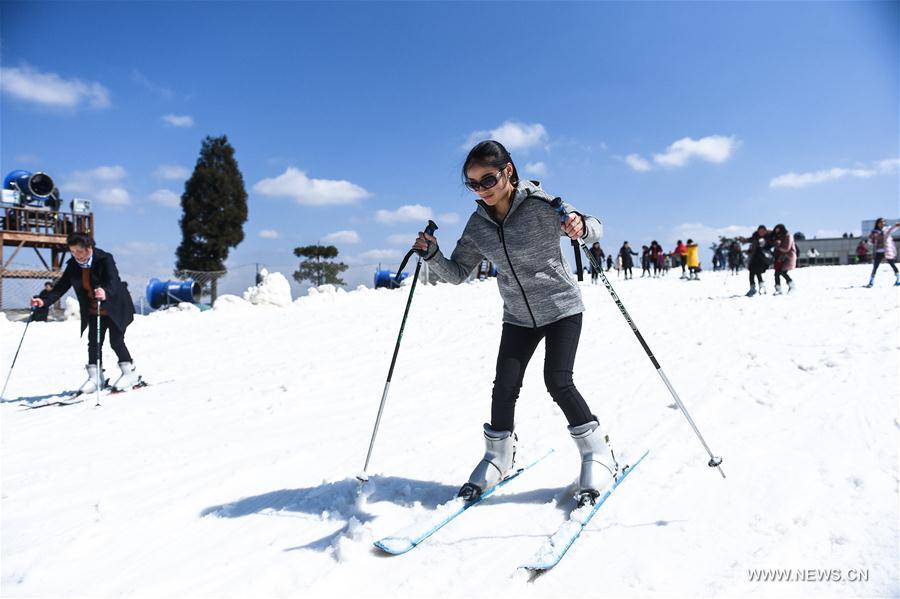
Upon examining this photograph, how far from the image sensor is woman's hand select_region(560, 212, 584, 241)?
114 inches

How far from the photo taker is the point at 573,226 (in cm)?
288

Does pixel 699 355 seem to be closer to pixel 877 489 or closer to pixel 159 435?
pixel 877 489

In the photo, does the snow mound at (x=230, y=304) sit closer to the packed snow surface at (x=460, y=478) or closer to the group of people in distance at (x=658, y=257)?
the packed snow surface at (x=460, y=478)

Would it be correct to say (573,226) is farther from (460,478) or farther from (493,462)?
(460,478)

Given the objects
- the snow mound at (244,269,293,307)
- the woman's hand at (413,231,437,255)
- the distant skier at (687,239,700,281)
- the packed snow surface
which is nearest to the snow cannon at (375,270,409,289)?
the snow mound at (244,269,293,307)

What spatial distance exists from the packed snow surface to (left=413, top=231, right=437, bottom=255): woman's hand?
5.62 ft

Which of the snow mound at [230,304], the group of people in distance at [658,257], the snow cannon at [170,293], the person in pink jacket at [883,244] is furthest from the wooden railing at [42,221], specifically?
the person in pink jacket at [883,244]

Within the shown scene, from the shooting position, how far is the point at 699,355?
663 cm

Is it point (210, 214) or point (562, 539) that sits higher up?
point (210, 214)

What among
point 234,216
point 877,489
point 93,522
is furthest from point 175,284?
point 877,489

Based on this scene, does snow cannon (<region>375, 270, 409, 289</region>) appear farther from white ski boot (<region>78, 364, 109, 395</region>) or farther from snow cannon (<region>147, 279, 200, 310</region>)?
white ski boot (<region>78, 364, 109, 395</region>)

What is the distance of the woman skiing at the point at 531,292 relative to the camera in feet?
9.84

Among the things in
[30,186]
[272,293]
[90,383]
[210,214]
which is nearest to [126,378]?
[90,383]

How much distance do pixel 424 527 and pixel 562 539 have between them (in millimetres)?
789
